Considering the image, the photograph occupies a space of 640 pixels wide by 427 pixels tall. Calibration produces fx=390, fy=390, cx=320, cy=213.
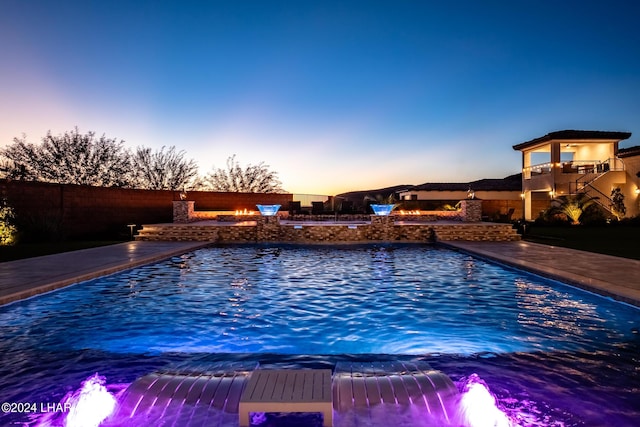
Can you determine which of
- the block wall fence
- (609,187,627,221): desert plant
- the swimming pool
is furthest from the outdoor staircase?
the block wall fence

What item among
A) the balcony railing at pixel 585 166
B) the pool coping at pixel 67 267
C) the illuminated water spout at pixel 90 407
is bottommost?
the illuminated water spout at pixel 90 407

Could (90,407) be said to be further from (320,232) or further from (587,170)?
(587,170)

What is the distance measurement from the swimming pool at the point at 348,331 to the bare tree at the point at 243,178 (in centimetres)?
2072

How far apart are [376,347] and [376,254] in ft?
24.1

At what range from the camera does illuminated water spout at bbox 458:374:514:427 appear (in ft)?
8.57

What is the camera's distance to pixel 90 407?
2793 millimetres

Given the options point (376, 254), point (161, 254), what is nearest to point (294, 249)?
point (376, 254)

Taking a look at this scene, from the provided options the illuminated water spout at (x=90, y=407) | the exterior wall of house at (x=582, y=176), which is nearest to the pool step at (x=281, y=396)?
the illuminated water spout at (x=90, y=407)

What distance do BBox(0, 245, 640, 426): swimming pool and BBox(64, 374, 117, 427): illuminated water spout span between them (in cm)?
38

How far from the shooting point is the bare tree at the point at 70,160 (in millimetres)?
18562

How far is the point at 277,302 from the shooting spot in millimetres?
6320

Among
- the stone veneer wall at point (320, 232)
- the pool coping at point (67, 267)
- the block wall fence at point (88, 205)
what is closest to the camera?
the pool coping at point (67, 267)

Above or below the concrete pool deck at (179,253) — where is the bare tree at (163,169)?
above

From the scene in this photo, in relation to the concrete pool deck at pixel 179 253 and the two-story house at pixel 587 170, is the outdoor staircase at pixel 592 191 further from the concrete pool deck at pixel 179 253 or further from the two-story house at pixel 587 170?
the concrete pool deck at pixel 179 253
